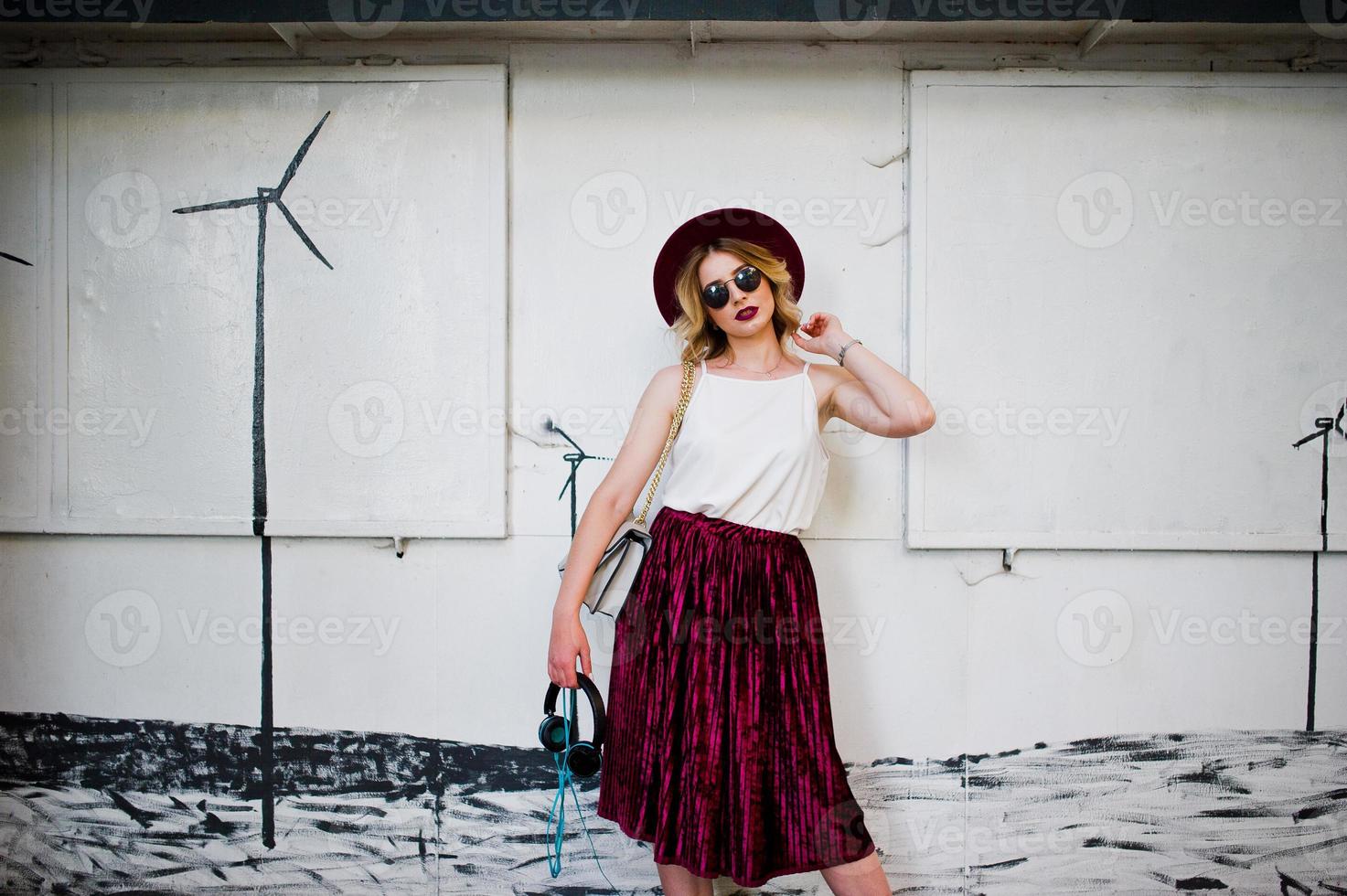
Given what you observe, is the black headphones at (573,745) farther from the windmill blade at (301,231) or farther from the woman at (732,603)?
the windmill blade at (301,231)

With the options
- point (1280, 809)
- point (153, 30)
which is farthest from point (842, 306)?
point (153, 30)

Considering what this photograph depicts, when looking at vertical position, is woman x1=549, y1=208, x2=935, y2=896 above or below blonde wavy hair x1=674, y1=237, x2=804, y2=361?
below

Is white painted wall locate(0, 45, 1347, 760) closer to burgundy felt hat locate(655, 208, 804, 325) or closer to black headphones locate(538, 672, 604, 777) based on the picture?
burgundy felt hat locate(655, 208, 804, 325)

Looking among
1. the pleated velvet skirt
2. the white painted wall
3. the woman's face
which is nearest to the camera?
the pleated velvet skirt

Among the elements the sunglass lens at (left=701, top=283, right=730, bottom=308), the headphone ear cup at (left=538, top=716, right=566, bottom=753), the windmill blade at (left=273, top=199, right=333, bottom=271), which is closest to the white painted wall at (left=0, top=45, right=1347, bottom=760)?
the headphone ear cup at (left=538, top=716, right=566, bottom=753)

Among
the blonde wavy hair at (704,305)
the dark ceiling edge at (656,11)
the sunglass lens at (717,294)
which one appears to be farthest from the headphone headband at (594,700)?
the dark ceiling edge at (656,11)

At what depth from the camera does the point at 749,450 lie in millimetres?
1948

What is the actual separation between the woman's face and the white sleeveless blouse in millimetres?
154

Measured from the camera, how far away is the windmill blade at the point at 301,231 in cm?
241

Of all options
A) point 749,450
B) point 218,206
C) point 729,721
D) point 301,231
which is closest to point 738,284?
point 749,450

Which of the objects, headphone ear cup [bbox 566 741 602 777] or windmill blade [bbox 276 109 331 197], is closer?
headphone ear cup [bbox 566 741 602 777]

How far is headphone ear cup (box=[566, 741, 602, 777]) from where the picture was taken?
6.79 feet

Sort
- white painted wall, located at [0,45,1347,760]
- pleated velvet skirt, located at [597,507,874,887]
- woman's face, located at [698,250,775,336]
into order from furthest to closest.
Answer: white painted wall, located at [0,45,1347,760]
woman's face, located at [698,250,775,336]
pleated velvet skirt, located at [597,507,874,887]

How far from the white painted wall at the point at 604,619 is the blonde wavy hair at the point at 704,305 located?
306 millimetres
